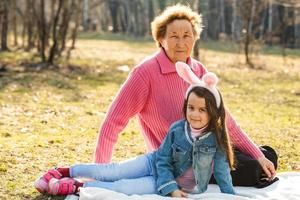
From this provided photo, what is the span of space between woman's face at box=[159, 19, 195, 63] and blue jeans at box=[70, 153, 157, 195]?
84 centimetres


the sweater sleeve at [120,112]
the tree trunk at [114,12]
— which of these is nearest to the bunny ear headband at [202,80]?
the sweater sleeve at [120,112]

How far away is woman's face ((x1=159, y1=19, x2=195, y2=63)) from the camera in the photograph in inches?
179

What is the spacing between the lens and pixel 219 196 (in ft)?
12.9

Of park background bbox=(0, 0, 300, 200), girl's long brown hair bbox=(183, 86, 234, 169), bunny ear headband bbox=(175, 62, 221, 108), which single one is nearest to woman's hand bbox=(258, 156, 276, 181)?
girl's long brown hair bbox=(183, 86, 234, 169)

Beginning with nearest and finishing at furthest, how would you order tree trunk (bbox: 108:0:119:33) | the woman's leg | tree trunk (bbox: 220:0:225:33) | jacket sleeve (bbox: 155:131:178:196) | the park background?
1. jacket sleeve (bbox: 155:131:178:196)
2. the woman's leg
3. the park background
4. tree trunk (bbox: 220:0:225:33)
5. tree trunk (bbox: 108:0:119:33)

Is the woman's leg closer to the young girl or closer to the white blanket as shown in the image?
the white blanket

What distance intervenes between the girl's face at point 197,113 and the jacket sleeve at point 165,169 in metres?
0.20

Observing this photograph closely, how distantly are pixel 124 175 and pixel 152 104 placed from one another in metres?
0.64

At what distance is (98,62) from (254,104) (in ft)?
25.8

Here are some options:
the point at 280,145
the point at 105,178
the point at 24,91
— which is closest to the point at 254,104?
the point at 280,145

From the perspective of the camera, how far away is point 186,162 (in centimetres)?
411

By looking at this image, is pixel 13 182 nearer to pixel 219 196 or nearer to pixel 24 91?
pixel 219 196

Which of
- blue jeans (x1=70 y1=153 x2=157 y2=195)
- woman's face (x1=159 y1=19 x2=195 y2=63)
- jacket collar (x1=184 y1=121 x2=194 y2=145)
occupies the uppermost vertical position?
woman's face (x1=159 y1=19 x2=195 y2=63)

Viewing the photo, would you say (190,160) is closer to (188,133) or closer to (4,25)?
(188,133)
